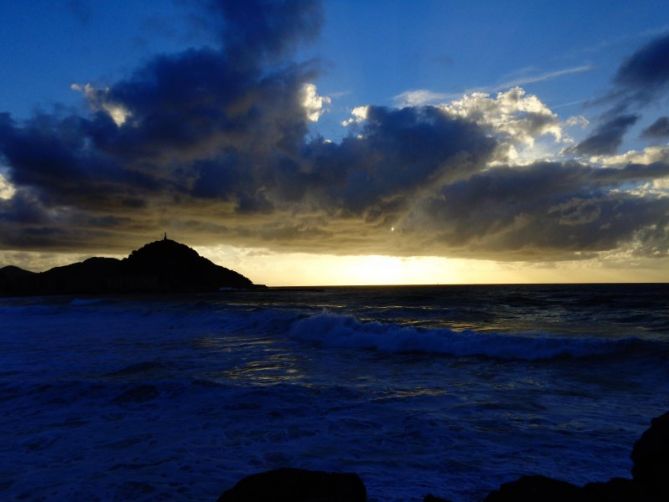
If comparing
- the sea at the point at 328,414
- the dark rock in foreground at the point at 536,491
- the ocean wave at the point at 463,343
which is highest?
the dark rock in foreground at the point at 536,491

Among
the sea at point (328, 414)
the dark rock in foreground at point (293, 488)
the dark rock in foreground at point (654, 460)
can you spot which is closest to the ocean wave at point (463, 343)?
the sea at point (328, 414)

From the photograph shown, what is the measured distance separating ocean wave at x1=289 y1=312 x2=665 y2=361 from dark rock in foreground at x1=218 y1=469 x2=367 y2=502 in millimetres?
14795

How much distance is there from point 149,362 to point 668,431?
1534 cm

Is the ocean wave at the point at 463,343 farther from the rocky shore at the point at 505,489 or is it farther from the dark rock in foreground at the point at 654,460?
the rocky shore at the point at 505,489

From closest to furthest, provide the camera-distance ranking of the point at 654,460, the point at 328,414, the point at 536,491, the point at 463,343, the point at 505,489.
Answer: the point at 536,491 → the point at 505,489 → the point at 654,460 → the point at 328,414 → the point at 463,343

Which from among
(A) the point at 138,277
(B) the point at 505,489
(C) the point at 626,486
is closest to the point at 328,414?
(B) the point at 505,489

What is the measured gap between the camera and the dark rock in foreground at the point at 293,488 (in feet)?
16.3

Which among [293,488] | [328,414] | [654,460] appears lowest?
[328,414]

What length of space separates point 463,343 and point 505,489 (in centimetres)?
1573

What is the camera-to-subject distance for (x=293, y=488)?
510cm

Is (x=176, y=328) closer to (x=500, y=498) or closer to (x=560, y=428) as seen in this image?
(x=560, y=428)

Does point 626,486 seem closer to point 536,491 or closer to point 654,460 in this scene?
point 654,460

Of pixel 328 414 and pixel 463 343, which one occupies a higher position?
pixel 463 343

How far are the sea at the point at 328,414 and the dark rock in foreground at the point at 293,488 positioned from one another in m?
1.18
